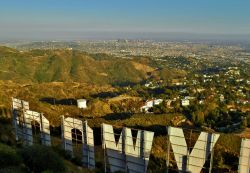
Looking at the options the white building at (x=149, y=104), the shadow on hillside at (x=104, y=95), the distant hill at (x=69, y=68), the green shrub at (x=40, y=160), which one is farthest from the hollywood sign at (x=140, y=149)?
the distant hill at (x=69, y=68)

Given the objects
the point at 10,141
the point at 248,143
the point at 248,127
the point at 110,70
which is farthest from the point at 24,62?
the point at 248,143

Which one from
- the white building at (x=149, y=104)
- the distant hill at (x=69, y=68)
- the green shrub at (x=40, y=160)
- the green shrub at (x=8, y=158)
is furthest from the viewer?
the distant hill at (x=69, y=68)

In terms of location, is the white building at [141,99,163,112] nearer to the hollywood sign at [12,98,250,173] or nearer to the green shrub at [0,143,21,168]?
the hollywood sign at [12,98,250,173]

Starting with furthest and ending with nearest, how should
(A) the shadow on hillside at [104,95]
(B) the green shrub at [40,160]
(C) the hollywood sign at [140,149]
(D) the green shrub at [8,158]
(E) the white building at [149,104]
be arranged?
(A) the shadow on hillside at [104,95] → (E) the white building at [149,104] → (C) the hollywood sign at [140,149] → (B) the green shrub at [40,160] → (D) the green shrub at [8,158]

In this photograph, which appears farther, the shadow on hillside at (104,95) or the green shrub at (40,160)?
the shadow on hillside at (104,95)

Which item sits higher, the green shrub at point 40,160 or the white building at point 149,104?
the green shrub at point 40,160

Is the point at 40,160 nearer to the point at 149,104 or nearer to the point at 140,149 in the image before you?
the point at 140,149

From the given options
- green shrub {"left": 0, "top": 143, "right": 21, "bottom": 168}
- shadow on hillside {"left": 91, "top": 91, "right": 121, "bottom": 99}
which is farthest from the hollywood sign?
shadow on hillside {"left": 91, "top": 91, "right": 121, "bottom": 99}

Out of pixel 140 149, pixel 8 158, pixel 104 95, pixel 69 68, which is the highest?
pixel 8 158

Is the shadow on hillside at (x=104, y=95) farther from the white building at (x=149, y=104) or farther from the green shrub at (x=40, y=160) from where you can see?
the green shrub at (x=40, y=160)

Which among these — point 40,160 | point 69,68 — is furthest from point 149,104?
point 69,68
